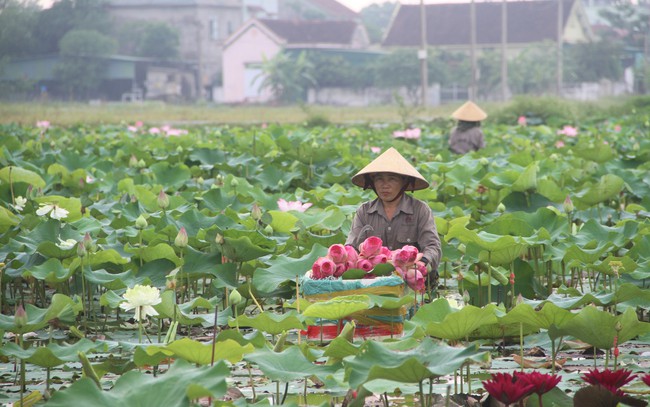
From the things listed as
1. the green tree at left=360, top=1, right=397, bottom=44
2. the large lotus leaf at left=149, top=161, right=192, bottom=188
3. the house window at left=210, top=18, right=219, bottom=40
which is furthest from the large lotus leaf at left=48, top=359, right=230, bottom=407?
the green tree at left=360, top=1, right=397, bottom=44

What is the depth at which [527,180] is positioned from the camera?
5168mm

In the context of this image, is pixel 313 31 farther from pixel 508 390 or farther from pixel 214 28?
pixel 508 390

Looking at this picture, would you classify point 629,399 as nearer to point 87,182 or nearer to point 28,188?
point 28,188

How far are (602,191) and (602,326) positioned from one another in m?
2.74

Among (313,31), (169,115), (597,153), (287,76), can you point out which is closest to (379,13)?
(313,31)

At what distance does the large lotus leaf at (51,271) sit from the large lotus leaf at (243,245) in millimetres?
575

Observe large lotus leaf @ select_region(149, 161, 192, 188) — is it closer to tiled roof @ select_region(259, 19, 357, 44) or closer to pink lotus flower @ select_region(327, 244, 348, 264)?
pink lotus flower @ select_region(327, 244, 348, 264)

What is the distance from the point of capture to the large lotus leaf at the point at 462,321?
2.54m

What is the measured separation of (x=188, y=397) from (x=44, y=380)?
128 centimetres

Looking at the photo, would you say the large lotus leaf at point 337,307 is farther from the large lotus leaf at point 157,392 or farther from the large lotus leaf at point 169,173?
the large lotus leaf at point 169,173

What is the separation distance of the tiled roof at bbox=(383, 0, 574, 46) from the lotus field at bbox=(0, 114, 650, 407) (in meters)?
35.1

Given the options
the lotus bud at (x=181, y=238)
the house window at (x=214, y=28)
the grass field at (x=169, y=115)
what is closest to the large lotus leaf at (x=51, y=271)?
the lotus bud at (x=181, y=238)

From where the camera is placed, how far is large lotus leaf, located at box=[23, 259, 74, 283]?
3.62m

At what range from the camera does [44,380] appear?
3.11 meters
